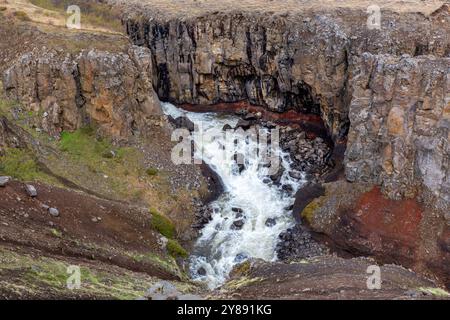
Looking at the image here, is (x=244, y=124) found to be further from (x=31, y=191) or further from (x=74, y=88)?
(x=31, y=191)

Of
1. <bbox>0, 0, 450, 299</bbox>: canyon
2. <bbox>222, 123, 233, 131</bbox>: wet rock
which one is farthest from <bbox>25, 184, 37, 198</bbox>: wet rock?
<bbox>222, 123, 233, 131</bbox>: wet rock

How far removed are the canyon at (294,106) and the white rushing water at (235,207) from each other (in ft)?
4.96

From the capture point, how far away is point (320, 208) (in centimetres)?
4175

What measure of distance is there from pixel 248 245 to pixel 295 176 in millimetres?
11300

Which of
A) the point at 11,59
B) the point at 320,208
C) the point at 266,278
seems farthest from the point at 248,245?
the point at 11,59

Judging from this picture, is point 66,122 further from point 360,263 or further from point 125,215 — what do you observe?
point 360,263

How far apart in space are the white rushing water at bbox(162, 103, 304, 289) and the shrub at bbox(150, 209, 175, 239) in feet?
8.92

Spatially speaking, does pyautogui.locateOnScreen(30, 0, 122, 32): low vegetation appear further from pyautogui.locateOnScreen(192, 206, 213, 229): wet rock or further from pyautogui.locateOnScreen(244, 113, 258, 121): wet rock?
pyautogui.locateOnScreen(192, 206, 213, 229): wet rock

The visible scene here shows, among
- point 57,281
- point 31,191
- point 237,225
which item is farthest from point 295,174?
point 57,281

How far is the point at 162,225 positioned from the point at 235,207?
7.97m

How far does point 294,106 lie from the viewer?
57.7 m

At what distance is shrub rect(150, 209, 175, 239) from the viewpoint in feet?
130

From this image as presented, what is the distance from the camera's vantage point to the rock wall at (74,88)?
46.5 meters
